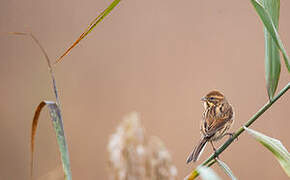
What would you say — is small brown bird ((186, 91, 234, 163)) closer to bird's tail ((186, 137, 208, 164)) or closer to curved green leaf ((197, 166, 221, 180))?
A: bird's tail ((186, 137, 208, 164))

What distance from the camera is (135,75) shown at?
223 cm

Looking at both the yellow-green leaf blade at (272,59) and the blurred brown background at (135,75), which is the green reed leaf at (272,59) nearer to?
the yellow-green leaf blade at (272,59)

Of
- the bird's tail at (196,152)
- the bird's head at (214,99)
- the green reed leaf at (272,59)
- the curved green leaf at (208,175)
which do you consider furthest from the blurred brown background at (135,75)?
the curved green leaf at (208,175)

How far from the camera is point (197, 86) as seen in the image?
219 centimetres

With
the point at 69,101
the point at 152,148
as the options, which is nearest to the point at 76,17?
the point at 69,101

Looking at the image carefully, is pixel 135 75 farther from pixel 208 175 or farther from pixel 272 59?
pixel 208 175

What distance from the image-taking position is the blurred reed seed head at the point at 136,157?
1.82ft

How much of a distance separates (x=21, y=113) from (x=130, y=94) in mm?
655

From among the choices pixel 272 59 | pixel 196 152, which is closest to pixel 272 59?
pixel 272 59

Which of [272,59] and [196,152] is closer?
[272,59]

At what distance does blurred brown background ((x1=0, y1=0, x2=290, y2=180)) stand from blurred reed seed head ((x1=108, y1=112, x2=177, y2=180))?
1569 mm

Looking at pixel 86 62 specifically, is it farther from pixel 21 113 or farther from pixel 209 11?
pixel 209 11

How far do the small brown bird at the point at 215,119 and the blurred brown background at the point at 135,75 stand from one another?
1.25 metres

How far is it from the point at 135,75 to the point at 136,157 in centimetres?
166
